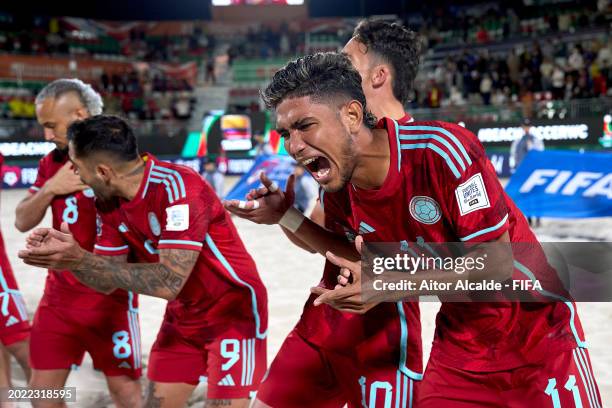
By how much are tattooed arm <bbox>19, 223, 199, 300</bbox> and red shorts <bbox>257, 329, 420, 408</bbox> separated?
57 centimetres

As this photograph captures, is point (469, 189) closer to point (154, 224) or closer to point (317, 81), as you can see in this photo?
point (317, 81)

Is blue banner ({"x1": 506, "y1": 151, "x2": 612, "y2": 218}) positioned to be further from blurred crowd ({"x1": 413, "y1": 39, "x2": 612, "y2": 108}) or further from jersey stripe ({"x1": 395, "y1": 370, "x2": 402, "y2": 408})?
blurred crowd ({"x1": 413, "y1": 39, "x2": 612, "y2": 108})

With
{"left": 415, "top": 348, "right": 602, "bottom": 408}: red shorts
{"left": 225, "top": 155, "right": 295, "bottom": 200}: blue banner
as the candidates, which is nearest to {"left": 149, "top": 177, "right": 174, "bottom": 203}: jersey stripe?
{"left": 415, "top": 348, "right": 602, "bottom": 408}: red shorts

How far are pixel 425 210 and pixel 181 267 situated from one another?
4.04 feet

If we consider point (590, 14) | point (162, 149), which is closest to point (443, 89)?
point (590, 14)

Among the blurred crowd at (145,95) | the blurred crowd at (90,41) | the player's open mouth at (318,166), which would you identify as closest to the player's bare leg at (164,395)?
the player's open mouth at (318,166)

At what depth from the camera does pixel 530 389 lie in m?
2.32

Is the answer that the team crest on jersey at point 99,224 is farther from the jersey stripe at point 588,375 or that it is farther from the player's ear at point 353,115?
the jersey stripe at point 588,375

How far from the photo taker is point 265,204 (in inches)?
115

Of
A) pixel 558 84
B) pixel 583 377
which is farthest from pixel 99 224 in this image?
pixel 558 84

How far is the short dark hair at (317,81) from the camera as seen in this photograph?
2.36 m

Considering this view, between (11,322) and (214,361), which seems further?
(11,322)

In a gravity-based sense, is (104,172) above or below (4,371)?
above

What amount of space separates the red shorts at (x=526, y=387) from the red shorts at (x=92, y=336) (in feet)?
6.53
